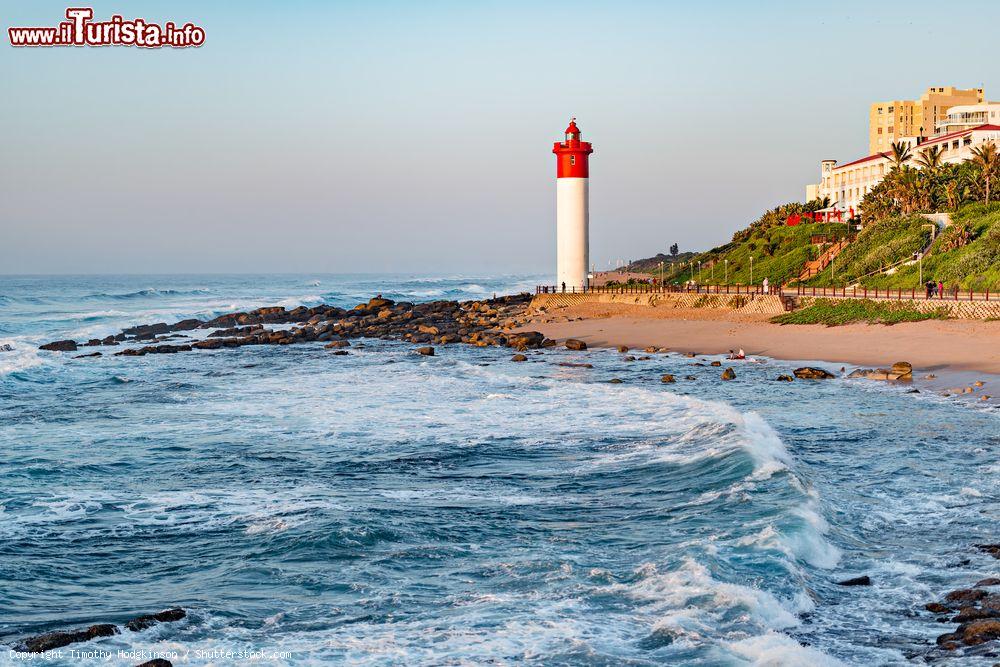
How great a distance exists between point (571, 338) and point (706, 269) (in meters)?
31.6

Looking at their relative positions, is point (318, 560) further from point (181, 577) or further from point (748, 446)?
point (748, 446)

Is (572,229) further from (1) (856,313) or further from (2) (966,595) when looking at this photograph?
(2) (966,595)

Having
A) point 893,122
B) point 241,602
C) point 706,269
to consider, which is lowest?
point 241,602

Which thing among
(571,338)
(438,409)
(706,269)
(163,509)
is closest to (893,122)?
(706,269)

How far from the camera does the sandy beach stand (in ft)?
103

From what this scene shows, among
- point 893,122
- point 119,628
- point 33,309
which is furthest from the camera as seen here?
point 893,122

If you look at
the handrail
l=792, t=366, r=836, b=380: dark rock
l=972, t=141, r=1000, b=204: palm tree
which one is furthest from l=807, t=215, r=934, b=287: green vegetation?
l=792, t=366, r=836, b=380: dark rock

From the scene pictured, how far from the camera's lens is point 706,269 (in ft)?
240

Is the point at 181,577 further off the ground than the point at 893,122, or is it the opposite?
the point at 893,122

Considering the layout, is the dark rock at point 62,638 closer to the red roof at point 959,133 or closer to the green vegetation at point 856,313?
the green vegetation at point 856,313

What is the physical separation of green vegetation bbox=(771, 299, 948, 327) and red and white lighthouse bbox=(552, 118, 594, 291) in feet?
50.1

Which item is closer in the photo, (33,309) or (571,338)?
(571,338)

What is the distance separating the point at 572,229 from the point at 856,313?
1962cm

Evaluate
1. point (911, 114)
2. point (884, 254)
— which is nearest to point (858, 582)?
point (884, 254)
